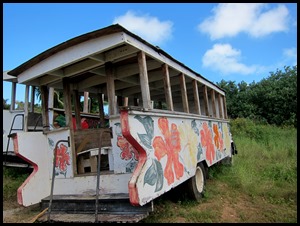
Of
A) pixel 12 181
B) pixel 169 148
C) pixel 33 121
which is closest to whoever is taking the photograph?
pixel 169 148

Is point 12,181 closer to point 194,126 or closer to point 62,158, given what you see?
point 62,158

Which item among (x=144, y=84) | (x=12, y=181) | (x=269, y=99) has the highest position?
(x=269, y=99)

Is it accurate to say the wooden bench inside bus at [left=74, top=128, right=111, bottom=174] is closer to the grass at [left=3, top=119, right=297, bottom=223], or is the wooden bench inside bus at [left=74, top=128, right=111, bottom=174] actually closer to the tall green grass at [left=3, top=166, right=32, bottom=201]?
the grass at [left=3, top=119, right=297, bottom=223]

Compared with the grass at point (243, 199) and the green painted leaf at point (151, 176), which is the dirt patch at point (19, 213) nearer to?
the grass at point (243, 199)

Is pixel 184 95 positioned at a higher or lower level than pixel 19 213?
higher

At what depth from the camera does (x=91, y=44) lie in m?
3.81

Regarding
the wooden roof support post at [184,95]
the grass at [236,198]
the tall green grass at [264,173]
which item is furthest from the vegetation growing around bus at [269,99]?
the wooden roof support post at [184,95]

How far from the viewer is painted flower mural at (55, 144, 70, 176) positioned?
4617mm

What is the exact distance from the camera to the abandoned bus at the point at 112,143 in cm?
345

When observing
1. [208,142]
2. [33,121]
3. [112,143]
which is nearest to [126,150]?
[112,143]

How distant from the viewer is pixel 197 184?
5.12 m

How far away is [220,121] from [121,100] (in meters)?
3.16

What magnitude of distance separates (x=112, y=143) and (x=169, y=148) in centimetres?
92

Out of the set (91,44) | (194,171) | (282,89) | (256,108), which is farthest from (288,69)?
(91,44)
